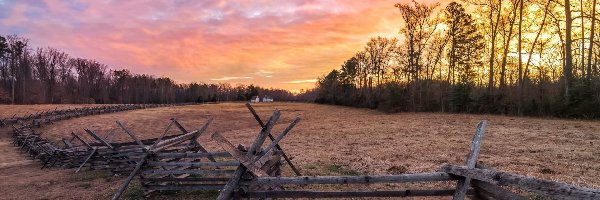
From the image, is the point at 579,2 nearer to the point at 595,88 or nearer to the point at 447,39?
the point at 595,88

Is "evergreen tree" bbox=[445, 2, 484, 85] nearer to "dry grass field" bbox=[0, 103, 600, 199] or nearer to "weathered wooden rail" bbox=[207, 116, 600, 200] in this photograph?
"dry grass field" bbox=[0, 103, 600, 199]

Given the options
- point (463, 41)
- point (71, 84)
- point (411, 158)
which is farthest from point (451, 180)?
point (71, 84)

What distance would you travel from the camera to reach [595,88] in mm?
29562

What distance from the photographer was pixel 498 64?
47250 millimetres

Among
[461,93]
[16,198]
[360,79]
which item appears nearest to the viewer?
[16,198]

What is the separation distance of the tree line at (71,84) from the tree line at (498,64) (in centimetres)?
7340

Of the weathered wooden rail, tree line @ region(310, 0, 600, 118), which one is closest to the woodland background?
tree line @ region(310, 0, 600, 118)

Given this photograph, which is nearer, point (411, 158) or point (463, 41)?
point (411, 158)

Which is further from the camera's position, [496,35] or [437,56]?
[437,56]

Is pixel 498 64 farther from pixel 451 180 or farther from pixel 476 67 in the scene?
pixel 451 180

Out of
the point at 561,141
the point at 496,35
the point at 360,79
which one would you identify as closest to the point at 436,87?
the point at 496,35

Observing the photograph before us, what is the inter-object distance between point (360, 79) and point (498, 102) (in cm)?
4645

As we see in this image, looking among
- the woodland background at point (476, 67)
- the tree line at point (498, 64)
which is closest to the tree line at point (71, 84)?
the woodland background at point (476, 67)

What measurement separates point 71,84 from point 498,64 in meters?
104
